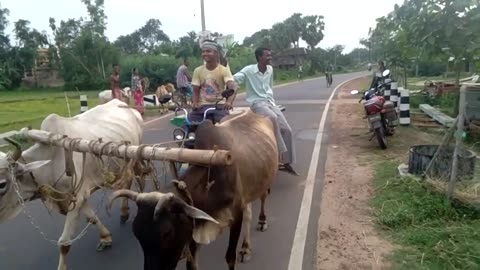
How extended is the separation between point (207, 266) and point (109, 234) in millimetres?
1249

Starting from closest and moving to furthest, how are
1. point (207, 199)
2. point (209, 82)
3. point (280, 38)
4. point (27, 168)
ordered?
point (207, 199) → point (27, 168) → point (209, 82) → point (280, 38)

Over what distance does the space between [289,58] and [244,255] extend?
69.9 m

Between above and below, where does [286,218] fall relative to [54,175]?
below

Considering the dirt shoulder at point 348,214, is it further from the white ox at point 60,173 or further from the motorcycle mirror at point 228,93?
the white ox at point 60,173

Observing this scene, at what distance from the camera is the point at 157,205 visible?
2617mm

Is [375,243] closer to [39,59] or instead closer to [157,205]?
[157,205]

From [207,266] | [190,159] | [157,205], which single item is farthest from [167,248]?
[207,266]

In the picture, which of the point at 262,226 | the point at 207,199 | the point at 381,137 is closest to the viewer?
the point at 207,199

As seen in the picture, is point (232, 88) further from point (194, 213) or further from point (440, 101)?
point (440, 101)

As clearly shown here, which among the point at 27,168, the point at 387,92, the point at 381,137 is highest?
the point at 27,168

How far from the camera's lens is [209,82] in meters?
5.84

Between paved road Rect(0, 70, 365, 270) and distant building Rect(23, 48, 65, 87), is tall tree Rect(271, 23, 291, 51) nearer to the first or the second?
distant building Rect(23, 48, 65, 87)

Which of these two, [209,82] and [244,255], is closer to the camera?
[244,255]

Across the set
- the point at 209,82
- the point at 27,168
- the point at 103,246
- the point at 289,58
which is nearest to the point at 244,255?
the point at 103,246
